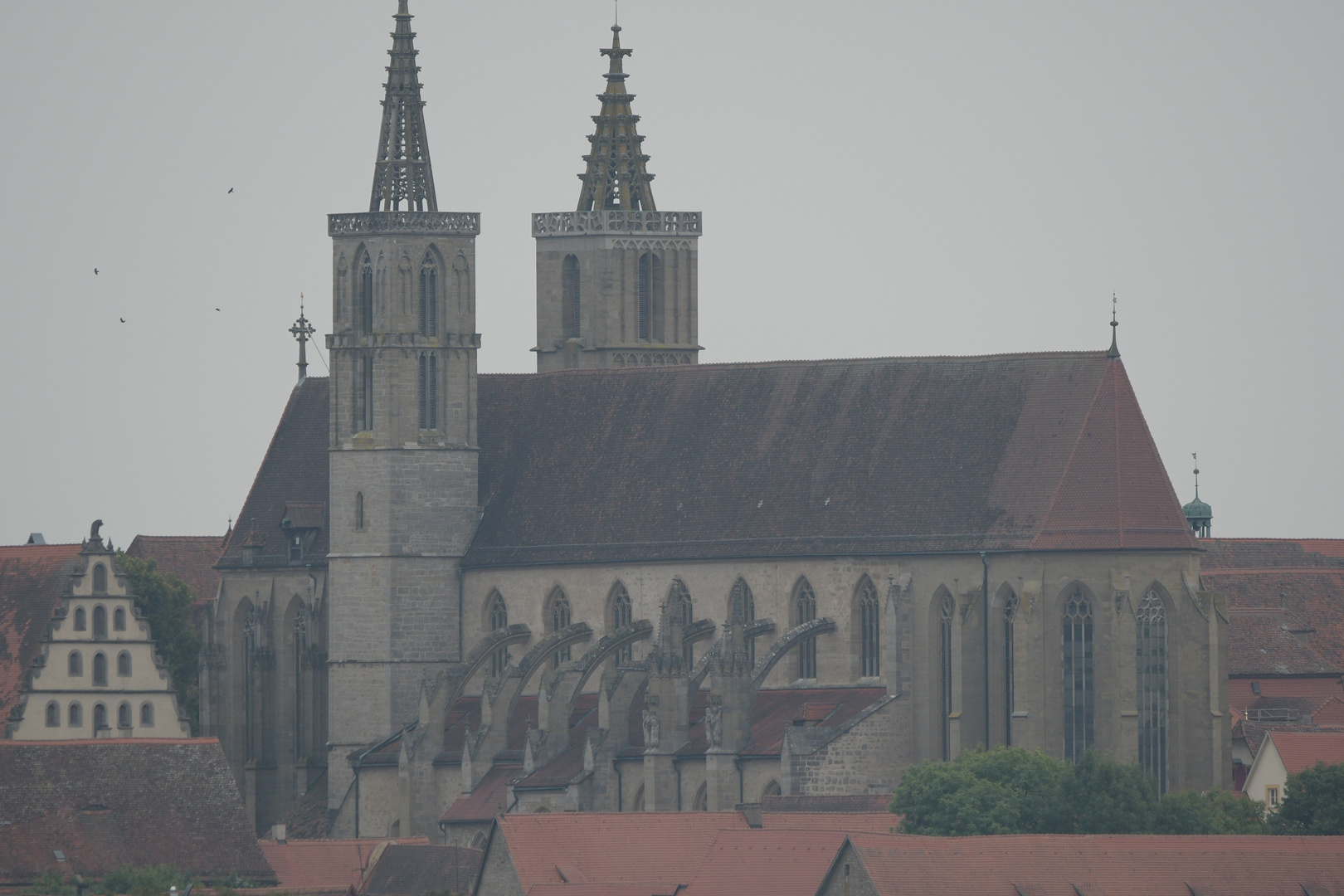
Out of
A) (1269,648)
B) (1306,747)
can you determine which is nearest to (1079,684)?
(1306,747)

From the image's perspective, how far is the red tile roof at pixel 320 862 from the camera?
434 feet

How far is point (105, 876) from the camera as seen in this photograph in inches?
5138

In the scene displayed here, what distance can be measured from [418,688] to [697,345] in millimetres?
19434

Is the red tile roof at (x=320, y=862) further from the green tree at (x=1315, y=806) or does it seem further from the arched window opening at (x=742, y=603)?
the green tree at (x=1315, y=806)

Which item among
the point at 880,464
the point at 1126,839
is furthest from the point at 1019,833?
the point at 880,464

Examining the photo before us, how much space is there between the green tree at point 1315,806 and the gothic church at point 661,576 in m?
8.19

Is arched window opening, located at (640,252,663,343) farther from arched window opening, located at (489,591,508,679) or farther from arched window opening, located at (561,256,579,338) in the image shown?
arched window opening, located at (489,591,508,679)

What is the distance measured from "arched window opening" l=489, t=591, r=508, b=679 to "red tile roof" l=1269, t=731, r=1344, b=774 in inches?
887

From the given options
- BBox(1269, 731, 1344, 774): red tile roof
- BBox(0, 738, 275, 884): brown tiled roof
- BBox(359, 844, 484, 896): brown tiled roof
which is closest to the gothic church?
BBox(1269, 731, 1344, 774): red tile roof

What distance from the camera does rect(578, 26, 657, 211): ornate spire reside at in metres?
164

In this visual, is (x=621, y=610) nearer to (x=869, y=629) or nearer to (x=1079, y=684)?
(x=869, y=629)

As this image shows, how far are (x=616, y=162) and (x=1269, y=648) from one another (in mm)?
25569

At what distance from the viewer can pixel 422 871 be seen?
430 feet

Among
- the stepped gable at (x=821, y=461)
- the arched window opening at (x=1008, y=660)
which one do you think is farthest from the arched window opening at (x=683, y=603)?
the arched window opening at (x=1008, y=660)
